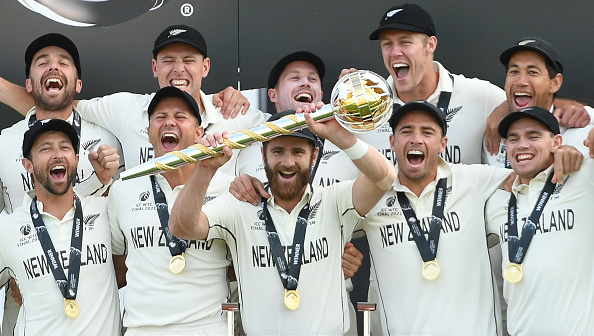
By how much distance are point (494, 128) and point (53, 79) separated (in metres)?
2.56

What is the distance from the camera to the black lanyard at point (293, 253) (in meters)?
5.27

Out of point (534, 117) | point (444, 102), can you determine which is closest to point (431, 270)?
point (534, 117)

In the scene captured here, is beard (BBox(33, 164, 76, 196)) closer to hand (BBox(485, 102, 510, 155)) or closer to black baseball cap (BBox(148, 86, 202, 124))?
black baseball cap (BBox(148, 86, 202, 124))

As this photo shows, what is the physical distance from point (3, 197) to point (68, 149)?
0.85m

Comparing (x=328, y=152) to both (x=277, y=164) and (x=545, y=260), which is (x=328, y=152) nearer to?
(x=277, y=164)

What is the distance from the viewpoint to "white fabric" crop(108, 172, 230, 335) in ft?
17.9

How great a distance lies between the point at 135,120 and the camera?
6.08 metres

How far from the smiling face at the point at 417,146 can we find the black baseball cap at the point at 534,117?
0.33 metres

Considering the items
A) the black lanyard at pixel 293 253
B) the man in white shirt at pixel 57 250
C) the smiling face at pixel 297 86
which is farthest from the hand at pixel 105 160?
the smiling face at pixel 297 86

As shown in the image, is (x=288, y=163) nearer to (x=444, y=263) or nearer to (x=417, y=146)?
(x=417, y=146)

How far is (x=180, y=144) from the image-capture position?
18.0 ft

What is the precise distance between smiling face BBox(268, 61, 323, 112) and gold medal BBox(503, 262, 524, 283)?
5.06 ft

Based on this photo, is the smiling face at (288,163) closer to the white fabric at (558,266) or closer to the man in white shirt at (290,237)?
the man in white shirt at (290,237)

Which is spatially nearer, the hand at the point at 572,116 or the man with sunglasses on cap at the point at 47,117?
the hand at the point at 572,116
